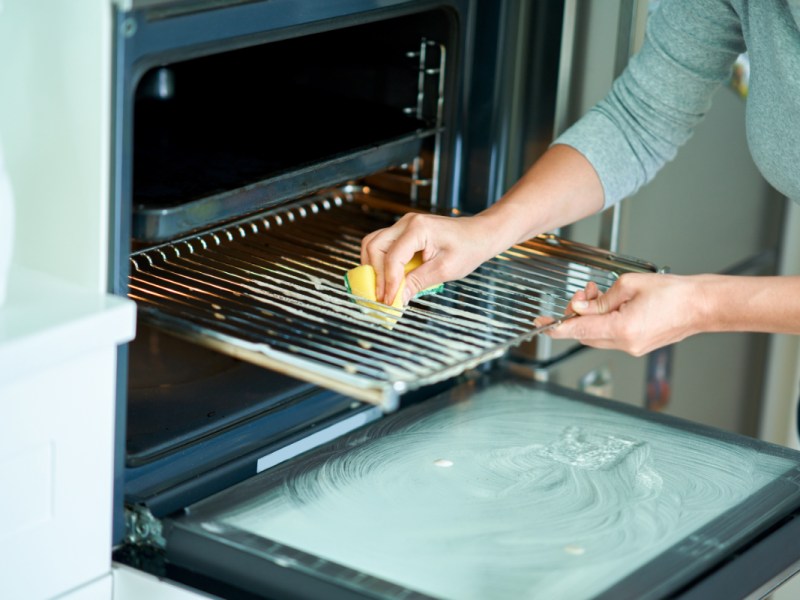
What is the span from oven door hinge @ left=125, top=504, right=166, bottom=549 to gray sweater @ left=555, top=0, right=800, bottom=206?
612mm

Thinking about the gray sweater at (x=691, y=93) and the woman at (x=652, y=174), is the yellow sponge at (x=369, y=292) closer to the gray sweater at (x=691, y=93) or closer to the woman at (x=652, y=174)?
the woman at (x=652, y=174)

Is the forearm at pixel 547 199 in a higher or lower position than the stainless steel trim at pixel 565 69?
lower

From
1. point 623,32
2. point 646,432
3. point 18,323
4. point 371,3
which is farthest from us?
point 623,32

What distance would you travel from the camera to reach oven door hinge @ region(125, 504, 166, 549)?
111 centimetres

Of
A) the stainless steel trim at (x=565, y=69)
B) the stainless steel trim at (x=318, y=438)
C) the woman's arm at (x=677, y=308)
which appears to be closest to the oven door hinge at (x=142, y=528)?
the stainless steel trim at (x=318, y=438)

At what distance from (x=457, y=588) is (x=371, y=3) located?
0.56 m

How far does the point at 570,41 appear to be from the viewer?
1429 millimetres

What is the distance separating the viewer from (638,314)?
3.79 feet

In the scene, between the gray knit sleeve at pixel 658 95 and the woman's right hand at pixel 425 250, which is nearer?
the woman's right hand at pixel 425 250

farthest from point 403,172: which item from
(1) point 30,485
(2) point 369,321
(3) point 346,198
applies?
(1) point 30,485

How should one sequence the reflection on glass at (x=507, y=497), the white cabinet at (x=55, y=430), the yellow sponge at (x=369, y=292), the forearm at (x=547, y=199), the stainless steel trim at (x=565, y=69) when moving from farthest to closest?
the stainless steel trim at (x=565, y=69)
the forearm at (x=547, y=199)
the yellow sponge at (x=369, y=292)
the reflection on glass at (x=507, y=497)
the white cabinet at (x=55, y=430)

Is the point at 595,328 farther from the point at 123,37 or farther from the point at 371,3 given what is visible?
the point at 123,37

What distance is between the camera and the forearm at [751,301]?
3.82 feet

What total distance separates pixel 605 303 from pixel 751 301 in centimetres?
13
